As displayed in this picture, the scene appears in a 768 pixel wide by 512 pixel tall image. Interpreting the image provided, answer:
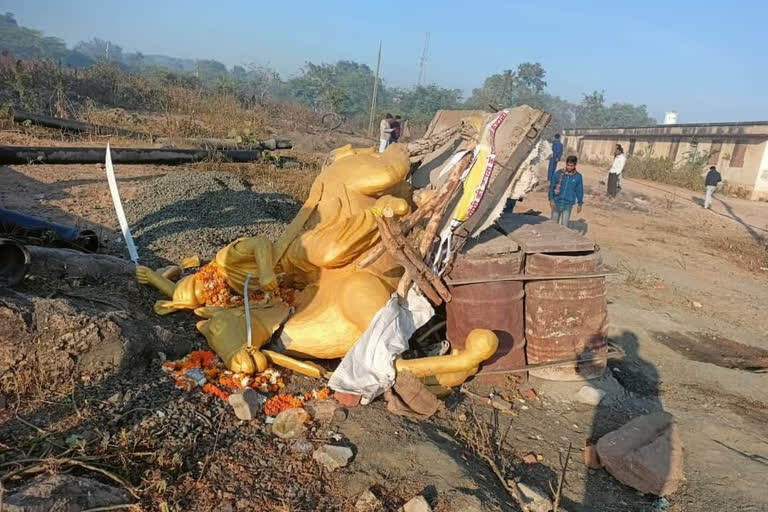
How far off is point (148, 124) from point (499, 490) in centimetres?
1407

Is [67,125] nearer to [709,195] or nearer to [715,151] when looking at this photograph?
[709,195]

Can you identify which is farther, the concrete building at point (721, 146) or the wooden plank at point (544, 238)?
the concrete building at point (721, 146)

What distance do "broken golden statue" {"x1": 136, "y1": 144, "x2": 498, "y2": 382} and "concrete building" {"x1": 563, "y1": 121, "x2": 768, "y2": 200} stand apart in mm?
17927

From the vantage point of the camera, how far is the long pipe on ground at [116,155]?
264 inches

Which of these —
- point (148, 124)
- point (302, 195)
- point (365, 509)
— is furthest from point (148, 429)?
point (148, 124)

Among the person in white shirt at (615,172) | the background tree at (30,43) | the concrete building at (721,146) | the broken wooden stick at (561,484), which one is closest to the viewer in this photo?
the broken wooden stick at (561,484)

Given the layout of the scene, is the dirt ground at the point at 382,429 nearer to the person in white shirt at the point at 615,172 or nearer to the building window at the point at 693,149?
the person in white shirt at the point at 615,172

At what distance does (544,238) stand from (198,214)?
15.8ft

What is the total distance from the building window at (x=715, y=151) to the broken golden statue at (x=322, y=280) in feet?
64.6

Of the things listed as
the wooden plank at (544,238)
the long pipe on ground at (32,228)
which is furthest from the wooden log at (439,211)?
the long pipe on ground at (32,228)

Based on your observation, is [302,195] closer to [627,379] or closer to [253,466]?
[627,379]

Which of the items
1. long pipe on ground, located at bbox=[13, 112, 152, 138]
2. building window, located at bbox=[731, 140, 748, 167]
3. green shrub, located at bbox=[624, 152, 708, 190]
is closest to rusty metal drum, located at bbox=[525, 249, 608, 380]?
long pipe on ground, located at bbox=[13, 112, 152, 138]

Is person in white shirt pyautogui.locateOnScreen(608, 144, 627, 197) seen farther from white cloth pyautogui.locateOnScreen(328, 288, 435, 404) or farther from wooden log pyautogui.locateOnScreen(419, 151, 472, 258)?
white cloth pyautogui.locateOnScreen(328, 288, 435, 404)

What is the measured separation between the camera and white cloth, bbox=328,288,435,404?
10.6 ft
